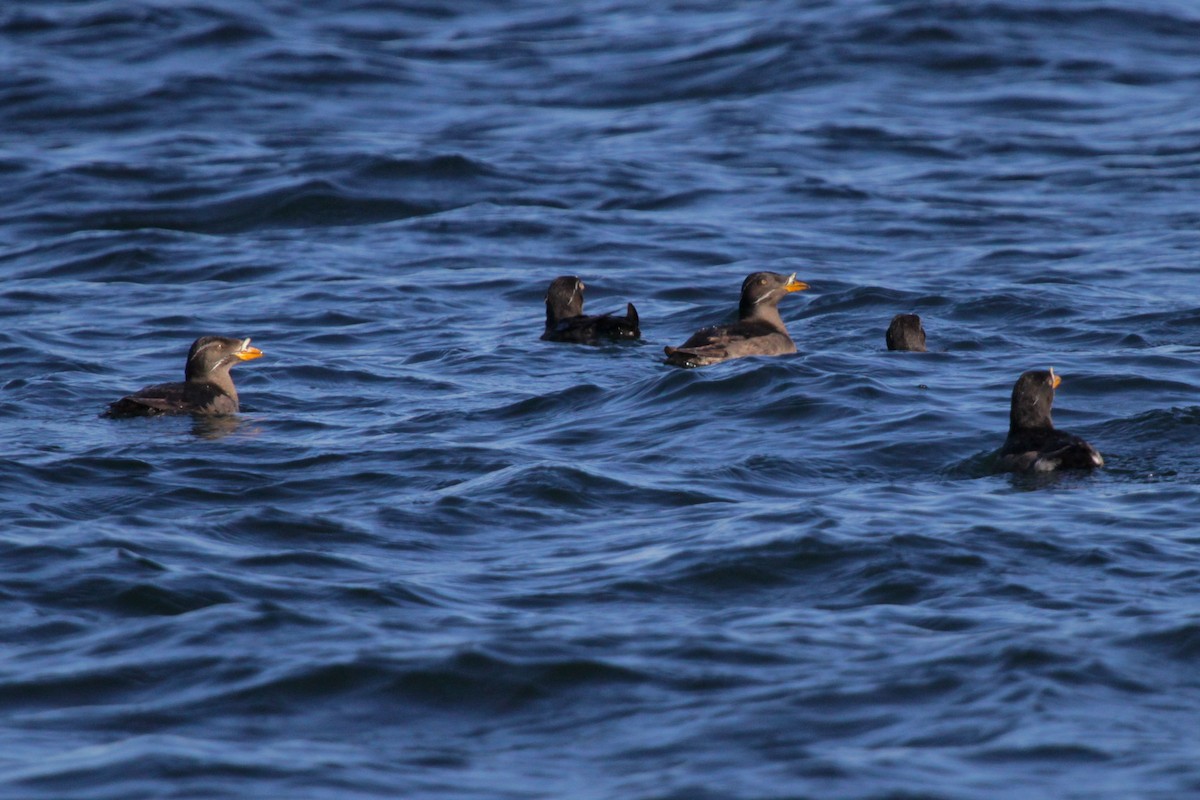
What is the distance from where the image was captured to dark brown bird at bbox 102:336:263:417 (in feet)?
41.5

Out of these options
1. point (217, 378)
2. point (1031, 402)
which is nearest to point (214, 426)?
point (217, 378)

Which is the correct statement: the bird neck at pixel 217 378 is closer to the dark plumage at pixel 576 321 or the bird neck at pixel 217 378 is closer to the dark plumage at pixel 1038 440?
the dark plumage at pixel 576 321

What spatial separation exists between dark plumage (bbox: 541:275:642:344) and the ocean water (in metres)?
0.15

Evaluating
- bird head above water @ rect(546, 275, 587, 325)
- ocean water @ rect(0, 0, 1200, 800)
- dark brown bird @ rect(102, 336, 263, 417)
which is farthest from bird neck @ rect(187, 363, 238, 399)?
bird head above water @ rect(546, 275, 587, 325)

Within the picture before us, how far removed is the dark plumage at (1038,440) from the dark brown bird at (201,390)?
5.62 meters

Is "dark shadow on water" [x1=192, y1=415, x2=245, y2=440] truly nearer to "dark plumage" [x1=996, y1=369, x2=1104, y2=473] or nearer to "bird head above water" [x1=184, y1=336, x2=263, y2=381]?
"bird head above water" [x1=184, y1=336, x2=263, y2=381]

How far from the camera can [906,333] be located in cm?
1409

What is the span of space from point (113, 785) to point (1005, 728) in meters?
3.42

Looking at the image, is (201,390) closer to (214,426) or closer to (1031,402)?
(214,426)

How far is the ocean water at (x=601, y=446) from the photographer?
23.6 ft

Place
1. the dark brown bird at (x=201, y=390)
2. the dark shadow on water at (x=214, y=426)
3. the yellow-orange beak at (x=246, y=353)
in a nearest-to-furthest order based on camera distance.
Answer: the dark shadow on water at (x=214, y=426)
the dark brown bird at (x=201, y=390)
the yellow-orange beak at (x=246, y=353)

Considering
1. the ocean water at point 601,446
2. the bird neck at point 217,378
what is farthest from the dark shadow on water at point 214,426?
the bird neck at point 217,378

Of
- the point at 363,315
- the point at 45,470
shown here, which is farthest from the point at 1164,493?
the point at 363,315

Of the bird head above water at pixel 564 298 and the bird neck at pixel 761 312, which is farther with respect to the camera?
the bird head above water at pixel 564 298
